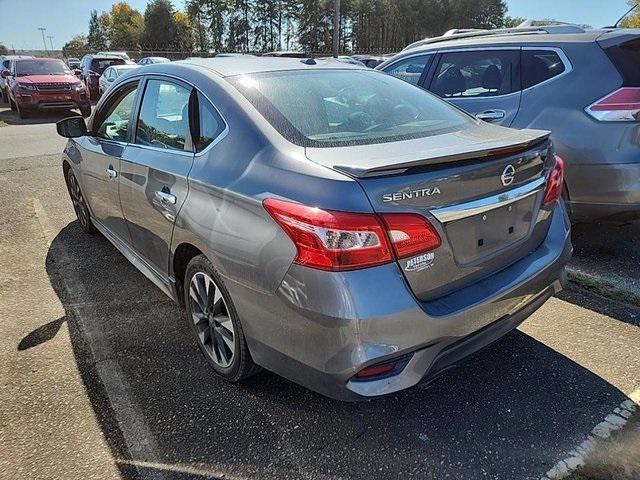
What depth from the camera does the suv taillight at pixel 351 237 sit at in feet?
5.97

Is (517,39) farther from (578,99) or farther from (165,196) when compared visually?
(165,196)

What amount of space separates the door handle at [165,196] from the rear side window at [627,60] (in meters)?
3.32

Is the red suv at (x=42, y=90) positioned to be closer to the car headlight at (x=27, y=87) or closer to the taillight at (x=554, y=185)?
the car headlight at (x=27, y=87)

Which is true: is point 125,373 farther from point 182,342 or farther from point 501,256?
point 501,256

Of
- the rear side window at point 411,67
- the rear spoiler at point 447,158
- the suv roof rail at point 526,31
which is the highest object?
the suv roof rail at point 526,31

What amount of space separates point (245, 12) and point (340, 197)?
84288 millimetres

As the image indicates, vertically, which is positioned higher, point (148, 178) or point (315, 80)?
point (315, 80)

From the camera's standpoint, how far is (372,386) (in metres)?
1.93

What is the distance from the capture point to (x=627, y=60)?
375cm

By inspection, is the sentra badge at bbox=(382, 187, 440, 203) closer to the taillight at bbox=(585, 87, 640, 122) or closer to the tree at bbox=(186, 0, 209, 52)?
the taillight at bbox=(585, 87, 640, 122)

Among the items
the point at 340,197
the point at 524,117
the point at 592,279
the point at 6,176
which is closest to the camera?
the point at 340,197

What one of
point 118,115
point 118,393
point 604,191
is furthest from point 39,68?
point 604,191

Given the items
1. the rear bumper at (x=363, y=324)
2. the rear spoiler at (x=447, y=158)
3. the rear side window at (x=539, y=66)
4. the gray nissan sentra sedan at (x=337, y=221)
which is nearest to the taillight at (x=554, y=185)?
the gray nissan sentra sedan at (x=337, y=221)

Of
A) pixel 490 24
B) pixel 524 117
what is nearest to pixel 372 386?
pixel 524 117
